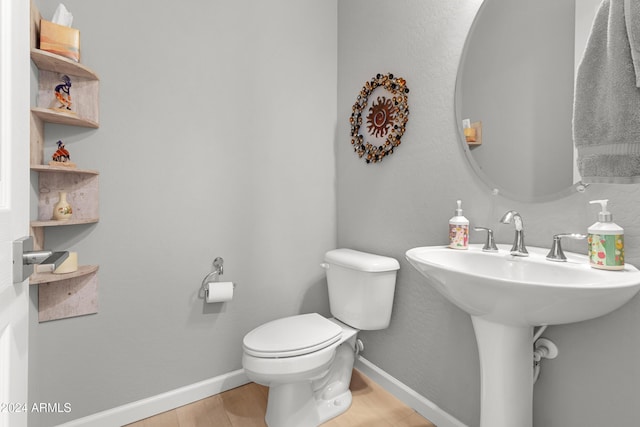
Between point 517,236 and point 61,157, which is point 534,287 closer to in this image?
point 517,236

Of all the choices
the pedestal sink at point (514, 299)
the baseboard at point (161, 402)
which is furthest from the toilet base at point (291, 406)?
the pedestal sink at point (514, 299)

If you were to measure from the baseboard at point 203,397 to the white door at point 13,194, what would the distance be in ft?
3.54

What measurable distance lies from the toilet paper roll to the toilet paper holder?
2.0 inches

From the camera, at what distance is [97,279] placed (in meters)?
1.40

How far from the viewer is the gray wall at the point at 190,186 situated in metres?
1.39

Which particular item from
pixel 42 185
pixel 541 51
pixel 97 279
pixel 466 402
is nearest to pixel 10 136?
pixel 42 185

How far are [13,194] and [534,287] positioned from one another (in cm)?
108

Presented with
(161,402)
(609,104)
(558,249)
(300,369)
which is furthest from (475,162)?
(161,402)

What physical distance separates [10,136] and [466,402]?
1.69 metres

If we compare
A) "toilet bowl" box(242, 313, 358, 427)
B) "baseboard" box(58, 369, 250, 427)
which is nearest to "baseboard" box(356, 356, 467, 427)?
"toilet bowl" box(242, 313, 358, 427)

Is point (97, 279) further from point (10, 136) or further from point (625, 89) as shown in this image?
point (625, 89)

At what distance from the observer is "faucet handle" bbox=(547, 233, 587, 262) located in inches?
38.2

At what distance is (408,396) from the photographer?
158 cm

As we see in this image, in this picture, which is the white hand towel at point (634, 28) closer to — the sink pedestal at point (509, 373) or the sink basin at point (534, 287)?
the sink basin at point (534, 287)
